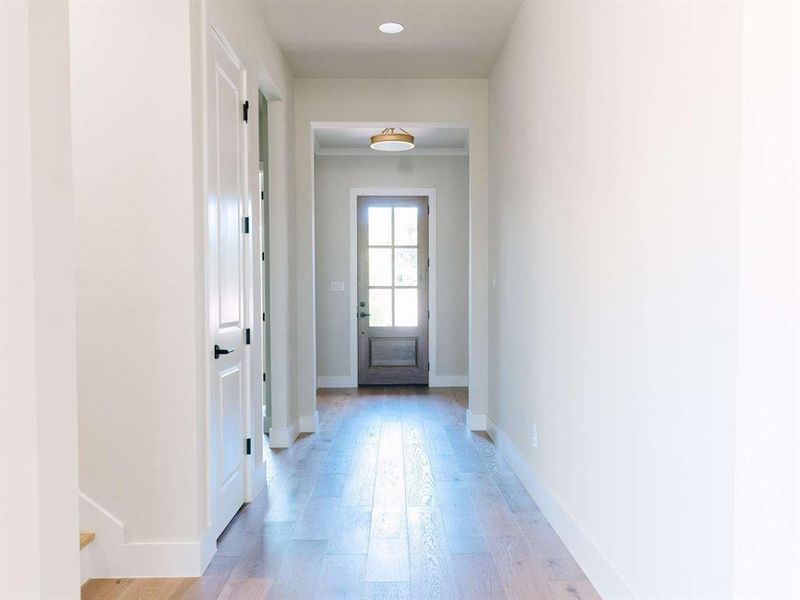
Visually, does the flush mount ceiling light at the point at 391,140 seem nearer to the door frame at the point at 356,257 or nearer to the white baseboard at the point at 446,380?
the door frame at the point at 356,257

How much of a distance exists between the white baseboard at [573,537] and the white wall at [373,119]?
67.8 inches

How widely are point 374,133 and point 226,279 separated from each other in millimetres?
3830

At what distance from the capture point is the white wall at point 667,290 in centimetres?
87

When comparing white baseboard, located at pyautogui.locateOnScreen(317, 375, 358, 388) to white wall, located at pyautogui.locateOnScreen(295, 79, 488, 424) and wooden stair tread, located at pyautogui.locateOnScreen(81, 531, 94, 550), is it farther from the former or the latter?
→ wooden stair tread, located at pyautogui.locateOnScreen(81, 531, 94, 550)

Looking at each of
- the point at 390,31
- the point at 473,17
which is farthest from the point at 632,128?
the point at 390,31

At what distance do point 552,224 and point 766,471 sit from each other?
7.11 feet

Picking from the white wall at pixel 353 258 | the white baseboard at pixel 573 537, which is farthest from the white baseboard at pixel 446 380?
the white baseboard at pixel 573 537

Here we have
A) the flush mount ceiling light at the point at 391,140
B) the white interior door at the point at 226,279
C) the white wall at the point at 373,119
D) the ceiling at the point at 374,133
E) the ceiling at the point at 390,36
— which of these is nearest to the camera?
the white interior door at the point at 226,279

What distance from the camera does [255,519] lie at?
303 centimetres

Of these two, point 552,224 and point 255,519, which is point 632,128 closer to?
point 552,224

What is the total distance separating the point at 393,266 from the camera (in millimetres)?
7324

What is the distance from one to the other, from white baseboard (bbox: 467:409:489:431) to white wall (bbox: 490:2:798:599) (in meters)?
1.83

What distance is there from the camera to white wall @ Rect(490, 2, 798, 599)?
2.87ft

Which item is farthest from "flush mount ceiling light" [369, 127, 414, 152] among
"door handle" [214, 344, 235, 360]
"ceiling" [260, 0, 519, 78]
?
"door handle" [214, 344, 235, 360]
